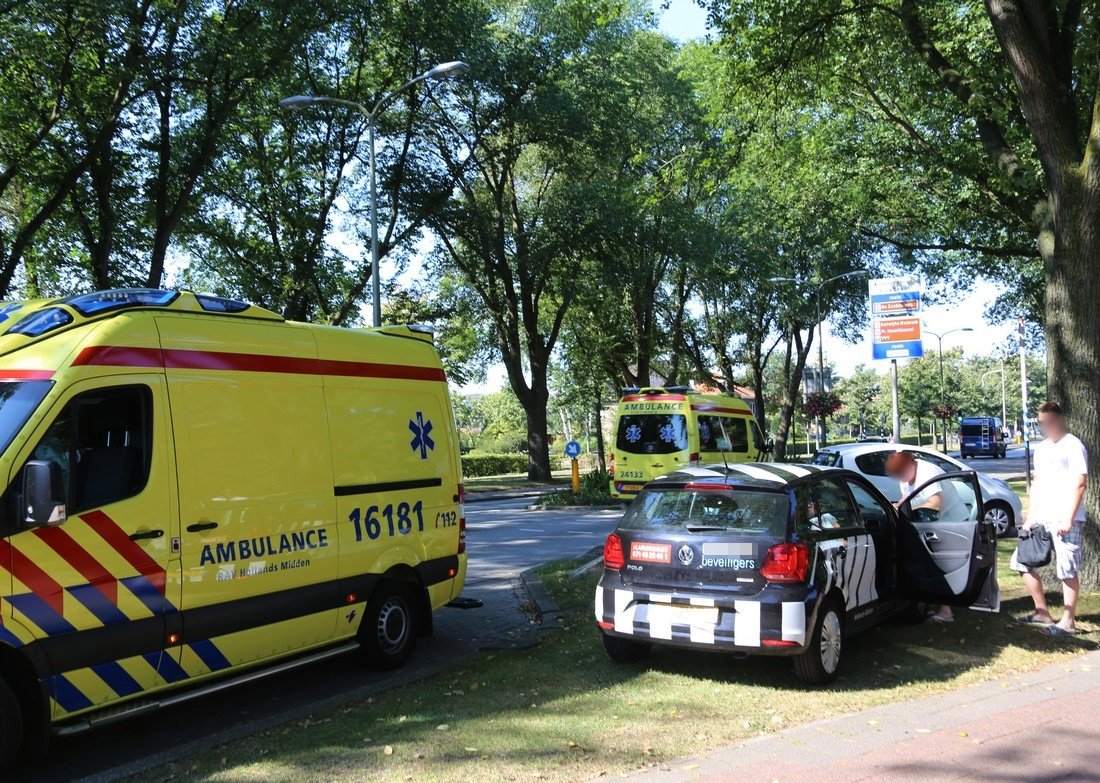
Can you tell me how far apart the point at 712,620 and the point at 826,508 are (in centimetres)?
131

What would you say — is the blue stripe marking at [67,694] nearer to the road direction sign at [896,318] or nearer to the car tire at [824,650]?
the car tire at [824,650]

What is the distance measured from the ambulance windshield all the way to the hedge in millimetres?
42758

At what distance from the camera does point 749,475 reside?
6.38 metres

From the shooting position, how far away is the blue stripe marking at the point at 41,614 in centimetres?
441

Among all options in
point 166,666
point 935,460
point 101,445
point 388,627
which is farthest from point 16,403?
point 935,460

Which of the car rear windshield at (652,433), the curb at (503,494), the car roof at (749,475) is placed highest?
the car rear windshield at (652,433)

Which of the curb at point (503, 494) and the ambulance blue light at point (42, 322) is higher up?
the ambulance blue light at point (42, 322)

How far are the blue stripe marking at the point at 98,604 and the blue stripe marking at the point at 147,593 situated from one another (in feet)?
0.44

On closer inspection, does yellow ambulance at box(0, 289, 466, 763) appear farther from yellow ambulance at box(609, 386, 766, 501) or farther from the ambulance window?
Result: the ambulance window

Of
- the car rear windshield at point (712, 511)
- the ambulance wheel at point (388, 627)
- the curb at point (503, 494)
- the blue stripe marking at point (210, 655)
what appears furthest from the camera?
the curb at point (503, 494)

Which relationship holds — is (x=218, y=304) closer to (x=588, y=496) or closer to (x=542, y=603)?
(x=542, y=603)

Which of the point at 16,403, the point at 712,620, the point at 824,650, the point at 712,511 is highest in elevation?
the point at 16,403

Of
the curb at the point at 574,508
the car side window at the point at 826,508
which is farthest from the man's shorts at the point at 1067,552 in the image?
the curb at the point at 574,508

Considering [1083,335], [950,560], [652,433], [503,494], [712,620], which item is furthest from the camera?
[503,494]
